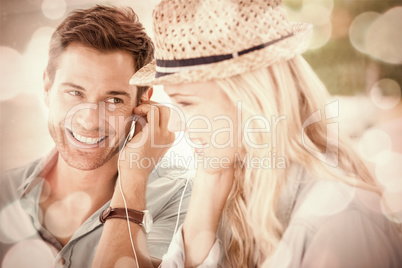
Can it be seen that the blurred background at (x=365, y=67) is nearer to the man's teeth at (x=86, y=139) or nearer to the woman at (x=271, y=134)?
the woman at (x=271, y=134)

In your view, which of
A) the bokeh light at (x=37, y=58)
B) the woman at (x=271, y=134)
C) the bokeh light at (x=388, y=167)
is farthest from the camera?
the bokeh light at (x=37, y=58)

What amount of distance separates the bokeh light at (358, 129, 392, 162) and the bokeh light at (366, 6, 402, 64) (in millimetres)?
261

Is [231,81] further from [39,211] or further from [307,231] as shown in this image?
[39,211]

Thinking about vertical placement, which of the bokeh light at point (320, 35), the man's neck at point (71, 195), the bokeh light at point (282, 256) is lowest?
the bokeh light at point (282, 256)

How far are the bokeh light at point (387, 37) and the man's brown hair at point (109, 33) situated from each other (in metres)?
0.85

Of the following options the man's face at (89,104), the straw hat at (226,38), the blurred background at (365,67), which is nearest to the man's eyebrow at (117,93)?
the man's face at (89,104)

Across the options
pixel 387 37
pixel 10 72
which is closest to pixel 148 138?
pixel 10 72

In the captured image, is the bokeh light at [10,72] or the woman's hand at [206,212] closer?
the woman's hand at [206,212]

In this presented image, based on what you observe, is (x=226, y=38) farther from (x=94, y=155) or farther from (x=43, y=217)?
(x=43, y=217)

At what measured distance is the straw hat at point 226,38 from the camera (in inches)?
48.6

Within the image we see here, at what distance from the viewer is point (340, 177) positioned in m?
1.25

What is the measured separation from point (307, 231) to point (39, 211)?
1.19 metres

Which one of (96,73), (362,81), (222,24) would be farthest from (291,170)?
(96,73)

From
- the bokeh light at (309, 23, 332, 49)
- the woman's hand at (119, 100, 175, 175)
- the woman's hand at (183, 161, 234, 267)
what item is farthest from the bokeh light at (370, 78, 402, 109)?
the woman's hand at (119, 100, 175, 175)
